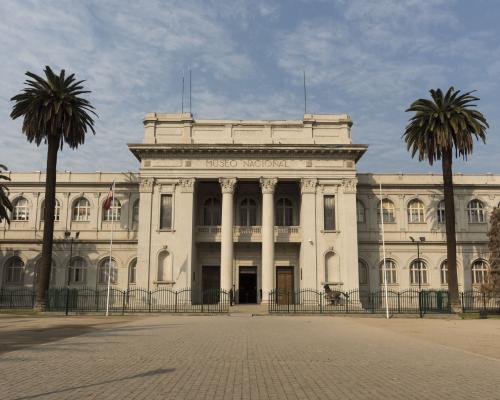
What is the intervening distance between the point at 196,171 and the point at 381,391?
33997mm

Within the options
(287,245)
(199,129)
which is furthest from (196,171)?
(287,245)

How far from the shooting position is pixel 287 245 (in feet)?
145

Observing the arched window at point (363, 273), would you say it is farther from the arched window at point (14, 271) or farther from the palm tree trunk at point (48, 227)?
the arched window at point (14, 271)

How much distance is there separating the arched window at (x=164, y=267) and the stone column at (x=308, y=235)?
37.5 ft

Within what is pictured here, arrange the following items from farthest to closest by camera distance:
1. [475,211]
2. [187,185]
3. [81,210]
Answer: [81,210]
[475,211]
[187,185]

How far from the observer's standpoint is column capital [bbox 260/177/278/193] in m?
41.5

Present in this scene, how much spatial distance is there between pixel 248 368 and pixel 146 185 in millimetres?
31822

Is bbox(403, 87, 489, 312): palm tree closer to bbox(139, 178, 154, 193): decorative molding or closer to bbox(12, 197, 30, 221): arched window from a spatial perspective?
bbox(139, 178, 154, 193): decorative molding

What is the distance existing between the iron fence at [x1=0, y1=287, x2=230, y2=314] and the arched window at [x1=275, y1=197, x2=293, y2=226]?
9.04 metres

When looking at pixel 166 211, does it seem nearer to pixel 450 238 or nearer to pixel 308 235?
pixel 308 235

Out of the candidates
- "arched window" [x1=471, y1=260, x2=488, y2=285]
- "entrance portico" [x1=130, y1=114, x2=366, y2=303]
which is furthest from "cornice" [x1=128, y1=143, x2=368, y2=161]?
"arched window" [x1=471, y1=260, x2=488, y2=285]

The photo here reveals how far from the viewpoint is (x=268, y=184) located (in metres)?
41.6

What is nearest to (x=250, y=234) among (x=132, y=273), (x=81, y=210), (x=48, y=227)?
(x=132, y=273)

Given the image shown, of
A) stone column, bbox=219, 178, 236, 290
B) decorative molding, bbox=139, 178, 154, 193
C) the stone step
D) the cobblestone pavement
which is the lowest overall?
the stone step
